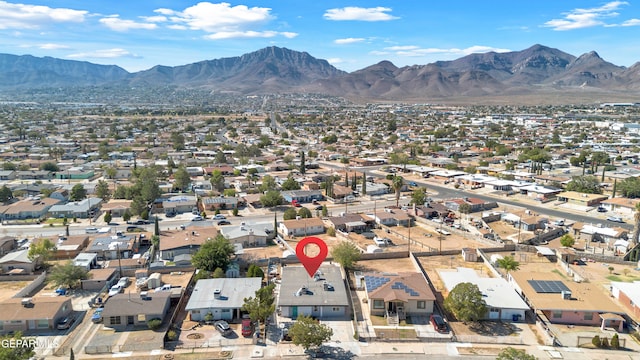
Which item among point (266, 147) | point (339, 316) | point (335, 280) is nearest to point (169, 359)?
point (339, 316)

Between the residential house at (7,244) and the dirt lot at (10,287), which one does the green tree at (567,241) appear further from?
the residential house at (7,244)

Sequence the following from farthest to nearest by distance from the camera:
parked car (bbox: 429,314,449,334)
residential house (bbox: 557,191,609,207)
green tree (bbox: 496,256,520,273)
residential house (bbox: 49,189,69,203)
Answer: residential house (bbox: 49,189,69,203), residential house (bbox: 557,191,609,207), green tree (bbox: 496,256,520,273), parked car (bbox: 429,314,449,334)

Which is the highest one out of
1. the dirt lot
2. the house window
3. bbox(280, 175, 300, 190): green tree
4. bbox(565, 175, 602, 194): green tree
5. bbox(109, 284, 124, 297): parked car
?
bbox(565, 175, 602, 194): green tree

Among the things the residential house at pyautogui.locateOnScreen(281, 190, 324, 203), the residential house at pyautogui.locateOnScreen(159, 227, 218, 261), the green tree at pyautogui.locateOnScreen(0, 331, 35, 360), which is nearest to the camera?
the green tree at pyautogui.locateOnScreen(0, 331, 35, 360)

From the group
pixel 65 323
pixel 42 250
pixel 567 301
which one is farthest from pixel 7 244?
pixel 567 301

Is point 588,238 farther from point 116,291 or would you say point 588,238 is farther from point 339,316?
point 116,291

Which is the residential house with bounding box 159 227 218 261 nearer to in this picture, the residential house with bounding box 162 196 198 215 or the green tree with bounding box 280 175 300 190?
the residential house with bounding box 162 196 198 215

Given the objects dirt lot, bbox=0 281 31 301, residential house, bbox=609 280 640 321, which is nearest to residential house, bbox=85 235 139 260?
dirt lot, bbox=0 281 31 301
